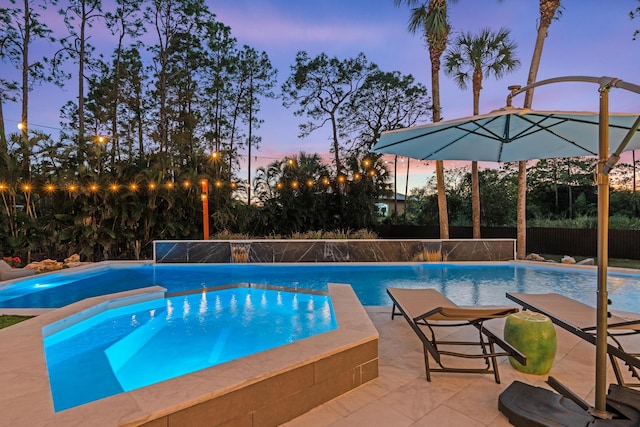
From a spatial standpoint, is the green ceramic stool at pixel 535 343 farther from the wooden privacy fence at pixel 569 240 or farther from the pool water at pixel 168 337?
the wooden privacy fence at pixel 569 240

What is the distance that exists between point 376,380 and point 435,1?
12303 millimetres

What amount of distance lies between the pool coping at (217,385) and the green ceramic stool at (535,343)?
126 centimetres

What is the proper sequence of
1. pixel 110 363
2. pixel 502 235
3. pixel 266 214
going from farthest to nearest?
pixel 266 214, pixel 502 235, pixel 110 363

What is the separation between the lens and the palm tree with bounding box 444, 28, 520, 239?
39.8 feet

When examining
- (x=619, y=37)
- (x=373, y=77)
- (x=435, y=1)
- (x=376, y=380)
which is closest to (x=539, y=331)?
(x=376, y=380)

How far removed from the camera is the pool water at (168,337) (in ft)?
12.3

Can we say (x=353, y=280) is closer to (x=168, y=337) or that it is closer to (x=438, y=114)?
(x=168, y=337)

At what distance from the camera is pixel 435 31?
11.5 meters

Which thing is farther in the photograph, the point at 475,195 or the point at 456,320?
the point at 475,195

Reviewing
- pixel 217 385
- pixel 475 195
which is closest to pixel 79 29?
pixel 475 195

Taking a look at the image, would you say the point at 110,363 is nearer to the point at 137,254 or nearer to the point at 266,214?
the point at 137,254

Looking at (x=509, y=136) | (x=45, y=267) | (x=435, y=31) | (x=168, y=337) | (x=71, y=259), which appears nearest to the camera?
(x=168, y=337)

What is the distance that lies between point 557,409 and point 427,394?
2.72 ft

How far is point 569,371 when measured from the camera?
305 cm
